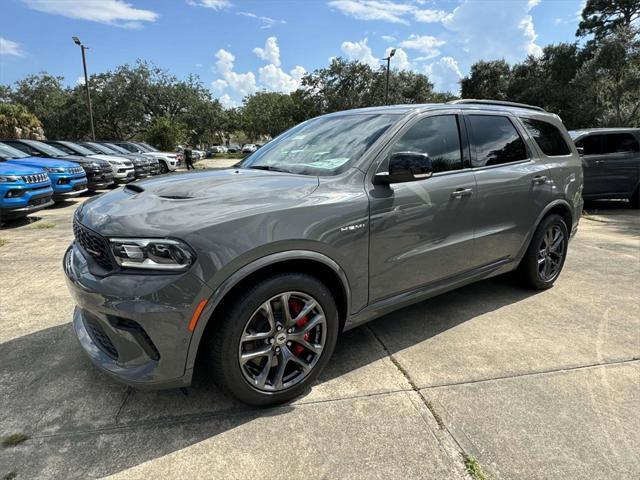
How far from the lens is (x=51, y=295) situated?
421cm

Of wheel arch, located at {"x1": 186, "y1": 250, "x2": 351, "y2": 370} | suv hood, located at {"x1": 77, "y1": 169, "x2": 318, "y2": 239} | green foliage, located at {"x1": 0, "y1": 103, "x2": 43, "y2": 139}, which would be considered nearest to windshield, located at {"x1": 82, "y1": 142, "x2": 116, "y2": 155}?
green foliage, located at {"x1": 0, "y1": 103, "x2": 43, "y2": 139}

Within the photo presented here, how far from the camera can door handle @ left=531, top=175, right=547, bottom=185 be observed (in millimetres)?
3912

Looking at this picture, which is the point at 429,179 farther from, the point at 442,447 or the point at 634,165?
the point at 634,165

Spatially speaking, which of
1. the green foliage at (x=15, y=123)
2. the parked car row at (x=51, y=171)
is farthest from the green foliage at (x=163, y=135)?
the parked car row at (x=51, y=171)

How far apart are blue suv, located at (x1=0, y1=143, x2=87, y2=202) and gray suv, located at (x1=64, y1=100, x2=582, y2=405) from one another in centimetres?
812

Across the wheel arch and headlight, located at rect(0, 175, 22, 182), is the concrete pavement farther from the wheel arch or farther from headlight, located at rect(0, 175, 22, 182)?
headlight, located at rect(0, 175, 22, 182)

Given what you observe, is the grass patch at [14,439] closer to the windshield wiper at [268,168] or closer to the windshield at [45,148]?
the windshield wiper at [268,168]

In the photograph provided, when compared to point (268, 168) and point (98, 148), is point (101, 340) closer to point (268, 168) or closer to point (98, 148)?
point (268, 168)

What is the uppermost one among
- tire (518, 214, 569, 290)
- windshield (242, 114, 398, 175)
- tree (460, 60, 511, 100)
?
tree (460, 60, 511, 100)

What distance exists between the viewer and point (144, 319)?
207cm

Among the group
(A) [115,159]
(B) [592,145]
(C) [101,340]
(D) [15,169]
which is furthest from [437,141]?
(A) [115,159]

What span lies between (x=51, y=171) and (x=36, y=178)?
75.8 inches

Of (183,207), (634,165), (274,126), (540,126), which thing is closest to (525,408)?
(183,207)

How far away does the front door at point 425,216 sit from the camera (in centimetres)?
279
